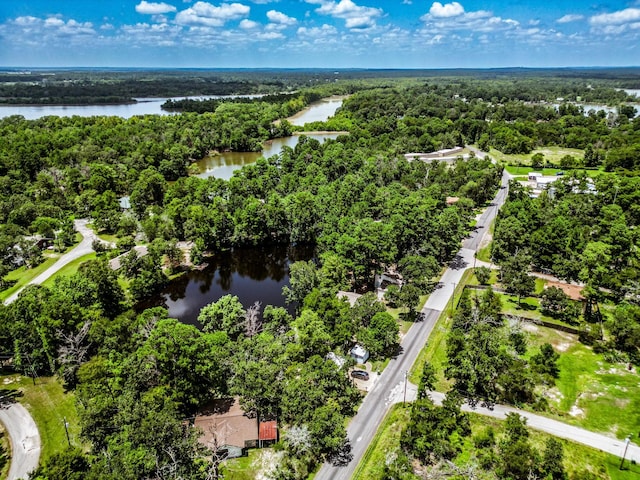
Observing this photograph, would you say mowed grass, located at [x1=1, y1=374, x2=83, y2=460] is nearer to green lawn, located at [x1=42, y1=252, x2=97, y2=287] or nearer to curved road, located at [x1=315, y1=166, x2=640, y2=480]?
green lawn, located at [x1=42, y1=252, x2=97, y2=287]

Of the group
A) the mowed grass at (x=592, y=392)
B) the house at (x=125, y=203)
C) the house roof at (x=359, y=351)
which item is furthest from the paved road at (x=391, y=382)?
the house at (x=125, y=203)

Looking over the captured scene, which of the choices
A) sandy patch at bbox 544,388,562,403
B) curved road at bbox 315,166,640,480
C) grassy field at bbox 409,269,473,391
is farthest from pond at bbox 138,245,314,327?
sandy patch at bbox 544,388,562,403

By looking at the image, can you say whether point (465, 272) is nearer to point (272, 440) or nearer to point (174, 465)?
point (272, 440)

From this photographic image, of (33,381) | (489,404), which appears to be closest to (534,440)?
(489,404)

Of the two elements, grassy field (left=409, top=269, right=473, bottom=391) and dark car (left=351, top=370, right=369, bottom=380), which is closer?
dark car (left=351, top=370, right=369, bottom=380)

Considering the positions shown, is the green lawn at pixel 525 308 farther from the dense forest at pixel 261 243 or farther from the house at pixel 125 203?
the house at pixel 125 203

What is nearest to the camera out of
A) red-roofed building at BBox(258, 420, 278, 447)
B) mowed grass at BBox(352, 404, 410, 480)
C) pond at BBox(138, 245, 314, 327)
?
mowed grass at BBox(352, 404, 410, 480)
